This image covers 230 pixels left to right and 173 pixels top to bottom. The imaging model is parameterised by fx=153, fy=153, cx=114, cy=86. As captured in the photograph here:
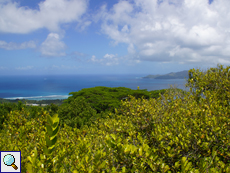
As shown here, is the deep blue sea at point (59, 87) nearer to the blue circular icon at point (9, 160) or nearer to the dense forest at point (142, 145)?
the dense forest at point (142, 145)

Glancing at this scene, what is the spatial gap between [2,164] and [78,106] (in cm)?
768

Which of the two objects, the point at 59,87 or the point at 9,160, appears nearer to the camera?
the point at 9,160

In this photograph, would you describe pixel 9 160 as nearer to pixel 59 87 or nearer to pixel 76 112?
pixel 76 112

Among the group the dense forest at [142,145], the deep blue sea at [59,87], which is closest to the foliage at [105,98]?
the deep blue sea at [59,87]

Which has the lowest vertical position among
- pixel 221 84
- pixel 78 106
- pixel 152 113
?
pixel 78 106

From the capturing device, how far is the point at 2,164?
5.61 feet

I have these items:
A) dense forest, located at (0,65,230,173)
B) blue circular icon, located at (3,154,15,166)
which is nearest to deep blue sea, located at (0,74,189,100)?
dense forest, located at (0,65,230,173)

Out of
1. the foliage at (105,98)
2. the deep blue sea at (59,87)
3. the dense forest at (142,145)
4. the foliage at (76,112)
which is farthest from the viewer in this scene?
the deep blue sea at (59,87)

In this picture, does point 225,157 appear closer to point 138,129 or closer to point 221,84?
point 138,129

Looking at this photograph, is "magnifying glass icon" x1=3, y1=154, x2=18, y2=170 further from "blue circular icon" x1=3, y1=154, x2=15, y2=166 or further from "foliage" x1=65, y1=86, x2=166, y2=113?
"foliage" x1=65, y1=86, x2=166, y2=113

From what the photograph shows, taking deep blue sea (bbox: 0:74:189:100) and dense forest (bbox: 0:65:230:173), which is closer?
dense forest (bbox: 0:65:230:173)

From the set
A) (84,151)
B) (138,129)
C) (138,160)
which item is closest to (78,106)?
(138,129)

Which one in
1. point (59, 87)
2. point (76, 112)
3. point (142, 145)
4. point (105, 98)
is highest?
point (142, 145)

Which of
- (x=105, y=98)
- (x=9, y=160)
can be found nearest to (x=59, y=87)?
(x=105, y=98)
